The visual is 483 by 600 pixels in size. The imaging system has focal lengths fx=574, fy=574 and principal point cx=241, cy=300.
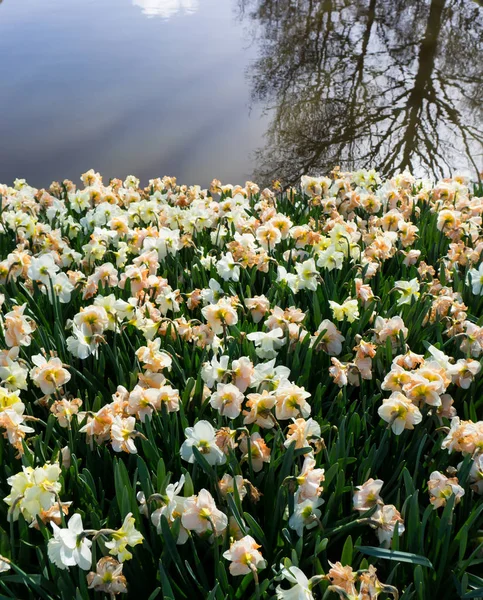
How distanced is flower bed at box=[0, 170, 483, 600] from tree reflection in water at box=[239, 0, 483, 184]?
15.1 feet

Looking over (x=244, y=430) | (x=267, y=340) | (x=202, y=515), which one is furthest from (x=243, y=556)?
(x=267, y=340)

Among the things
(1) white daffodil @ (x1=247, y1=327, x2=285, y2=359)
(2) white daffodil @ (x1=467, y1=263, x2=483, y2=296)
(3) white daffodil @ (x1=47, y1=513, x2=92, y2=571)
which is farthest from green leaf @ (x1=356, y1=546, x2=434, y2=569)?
(2) white daffodil @ (x1=467, y1=263, x2=483, y2=296)

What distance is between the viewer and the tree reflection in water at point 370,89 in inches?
303

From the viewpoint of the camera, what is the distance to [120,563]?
4.58ft

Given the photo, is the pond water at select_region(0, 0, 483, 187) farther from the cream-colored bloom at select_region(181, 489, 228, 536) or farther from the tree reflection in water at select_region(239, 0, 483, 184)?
the cream-colored bloom at select_region(181, 489, 228, 536)

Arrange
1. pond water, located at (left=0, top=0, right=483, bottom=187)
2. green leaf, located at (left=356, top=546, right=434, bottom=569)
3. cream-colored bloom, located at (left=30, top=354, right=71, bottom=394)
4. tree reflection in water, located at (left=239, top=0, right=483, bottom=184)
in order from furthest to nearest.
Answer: tree reflection in water, located at (left=239, top=0, right=483, bottom=184) → pond water, located at (left=0, top=0, right=483, bottom=187) → cream-colored bloom, located at (left=30, top=354, right=71, bottom=394) → green leaf, located at (left=356, top=546, right=434, bottom=569)

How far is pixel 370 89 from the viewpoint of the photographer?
9477 mm

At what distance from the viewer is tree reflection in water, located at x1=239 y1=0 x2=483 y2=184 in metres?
7.69

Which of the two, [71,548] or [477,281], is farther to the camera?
[477,281]

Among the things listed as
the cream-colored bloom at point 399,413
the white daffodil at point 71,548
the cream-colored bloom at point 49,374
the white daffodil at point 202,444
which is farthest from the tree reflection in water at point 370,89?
the white daffodil at point 71,548

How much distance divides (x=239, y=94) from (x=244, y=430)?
27.5ft

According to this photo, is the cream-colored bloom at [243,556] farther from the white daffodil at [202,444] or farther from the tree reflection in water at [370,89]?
the tree reflection in water at [370,89]

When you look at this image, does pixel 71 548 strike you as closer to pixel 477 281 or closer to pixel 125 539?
pixel 125 539

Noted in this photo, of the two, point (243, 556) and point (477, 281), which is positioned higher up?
point (477, 281)
